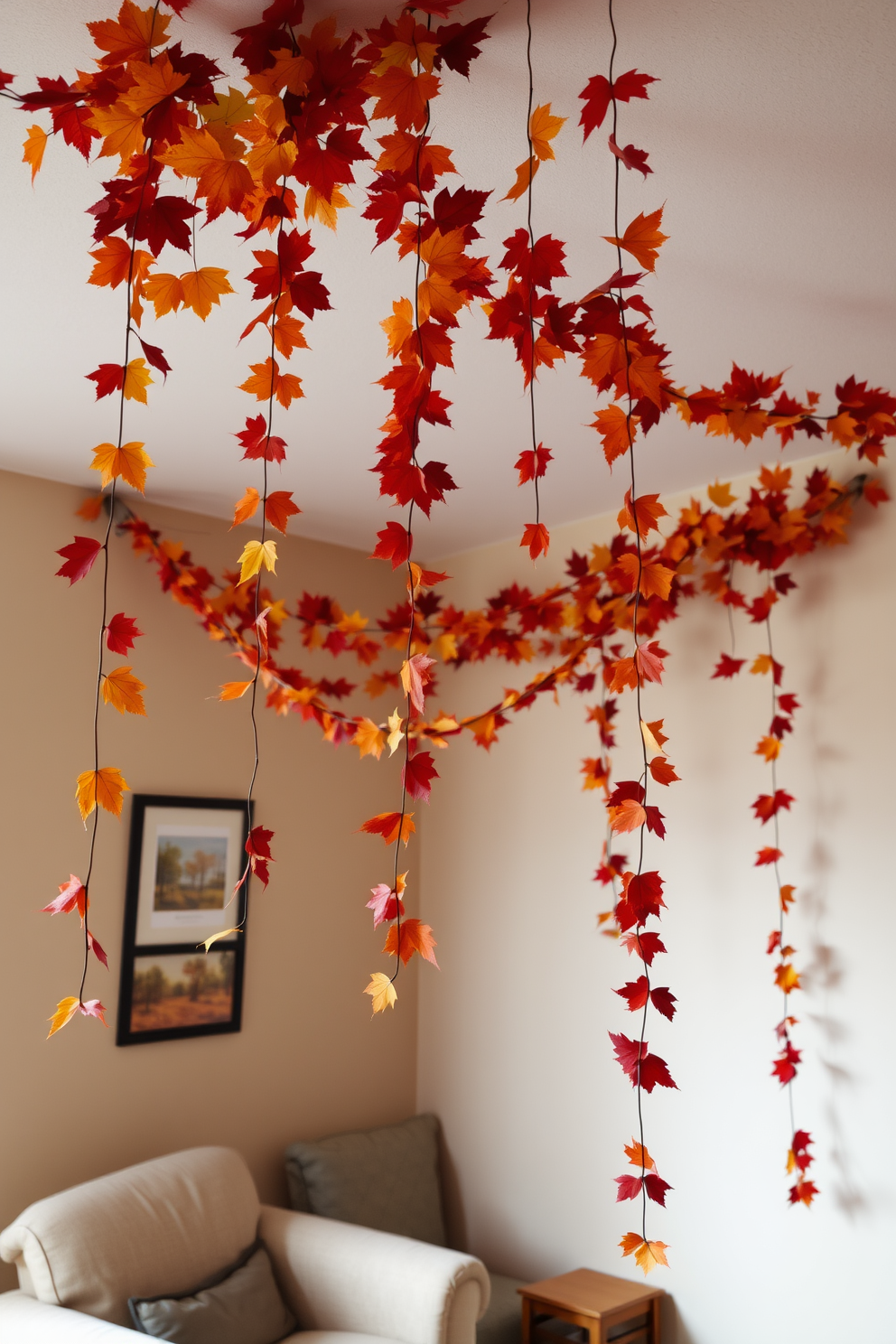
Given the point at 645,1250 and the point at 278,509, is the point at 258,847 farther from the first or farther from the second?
the point at 645,1250

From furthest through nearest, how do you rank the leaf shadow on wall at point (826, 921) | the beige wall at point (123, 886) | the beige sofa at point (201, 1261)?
the beige wall at point (123, 886)
the leaf shadow on wall at point (826, 921)
the beige sofa at point (201, 1261)

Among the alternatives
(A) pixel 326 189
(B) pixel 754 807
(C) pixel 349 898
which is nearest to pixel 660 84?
(A) pixel 326 189

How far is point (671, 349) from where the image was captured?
251cm

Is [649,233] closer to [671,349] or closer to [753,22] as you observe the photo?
[753,22]

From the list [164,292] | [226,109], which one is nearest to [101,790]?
[164,292]

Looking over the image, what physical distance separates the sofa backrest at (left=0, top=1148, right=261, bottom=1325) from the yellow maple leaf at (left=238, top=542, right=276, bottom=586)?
2054 millimetres

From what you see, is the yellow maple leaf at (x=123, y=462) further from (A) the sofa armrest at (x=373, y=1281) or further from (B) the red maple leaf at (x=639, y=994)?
(A) the sofa armrest at (x=373, y=1281)

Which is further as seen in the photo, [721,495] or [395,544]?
[721,495]

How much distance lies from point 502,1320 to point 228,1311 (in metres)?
0.86

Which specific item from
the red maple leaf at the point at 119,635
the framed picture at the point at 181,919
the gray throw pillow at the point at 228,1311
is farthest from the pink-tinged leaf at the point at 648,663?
the framed picture at the point at 181,919

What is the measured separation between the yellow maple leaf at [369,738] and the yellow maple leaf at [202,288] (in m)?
1.50

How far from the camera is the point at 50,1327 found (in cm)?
247

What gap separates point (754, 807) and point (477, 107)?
205 cm

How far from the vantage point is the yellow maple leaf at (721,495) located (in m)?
3.12
